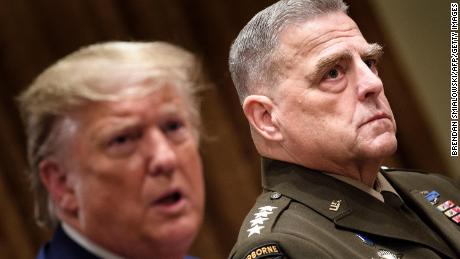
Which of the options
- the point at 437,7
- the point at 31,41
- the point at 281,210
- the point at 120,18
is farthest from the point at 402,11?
the point at 281,210

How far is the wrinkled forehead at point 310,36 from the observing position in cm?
197

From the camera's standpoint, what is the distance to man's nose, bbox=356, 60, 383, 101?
1.96 meters

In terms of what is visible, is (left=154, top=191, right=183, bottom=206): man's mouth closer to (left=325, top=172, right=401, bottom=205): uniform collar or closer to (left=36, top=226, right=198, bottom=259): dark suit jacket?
(left=36, top=226, right=198, bottom=259): dark suit jacket

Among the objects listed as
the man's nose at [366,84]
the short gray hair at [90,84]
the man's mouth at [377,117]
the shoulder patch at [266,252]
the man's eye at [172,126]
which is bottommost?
the shoulder patch at [266,252]

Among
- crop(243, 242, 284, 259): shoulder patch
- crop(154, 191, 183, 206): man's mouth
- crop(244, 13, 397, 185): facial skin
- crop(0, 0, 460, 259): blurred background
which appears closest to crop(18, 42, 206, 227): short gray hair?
crop(154, 191, 183, 206): man's mouth

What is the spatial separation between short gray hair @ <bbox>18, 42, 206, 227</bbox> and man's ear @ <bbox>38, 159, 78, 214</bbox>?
0.02 m

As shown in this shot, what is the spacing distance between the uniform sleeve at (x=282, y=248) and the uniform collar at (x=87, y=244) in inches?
19.4

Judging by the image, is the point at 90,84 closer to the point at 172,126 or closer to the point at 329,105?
the point at 172,126

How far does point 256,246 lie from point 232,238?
1.88m

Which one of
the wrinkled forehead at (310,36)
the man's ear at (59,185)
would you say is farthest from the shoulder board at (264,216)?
the man's ear at (59,185)

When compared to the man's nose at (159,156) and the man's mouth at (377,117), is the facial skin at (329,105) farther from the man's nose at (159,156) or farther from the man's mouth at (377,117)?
the man's nose at (159,156)

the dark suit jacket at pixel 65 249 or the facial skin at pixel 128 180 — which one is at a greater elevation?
the facial skin at pixel 128 180

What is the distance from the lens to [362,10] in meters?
4.07

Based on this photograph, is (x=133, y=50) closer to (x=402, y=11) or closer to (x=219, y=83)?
(x=219, y=83)
